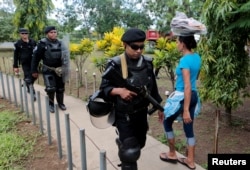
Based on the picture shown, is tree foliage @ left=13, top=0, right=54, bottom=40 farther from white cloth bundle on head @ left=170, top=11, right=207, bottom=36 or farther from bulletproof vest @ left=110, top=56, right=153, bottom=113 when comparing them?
bulletproof vest @ left=110, top=56, right=153, bottom=113

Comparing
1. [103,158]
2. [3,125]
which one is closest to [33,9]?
[3,125]

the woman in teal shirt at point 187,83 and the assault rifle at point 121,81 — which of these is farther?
the woman in teal shirt at point 187,83

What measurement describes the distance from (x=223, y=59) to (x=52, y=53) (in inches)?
127

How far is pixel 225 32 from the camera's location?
15.0 feet

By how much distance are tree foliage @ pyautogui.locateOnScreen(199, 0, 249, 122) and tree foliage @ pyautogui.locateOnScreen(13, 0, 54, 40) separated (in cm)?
899

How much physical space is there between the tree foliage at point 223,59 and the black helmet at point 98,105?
2.67 m

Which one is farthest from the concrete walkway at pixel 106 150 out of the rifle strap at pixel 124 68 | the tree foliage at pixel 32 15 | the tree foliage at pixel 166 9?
the tree foliage at pixel 166 9

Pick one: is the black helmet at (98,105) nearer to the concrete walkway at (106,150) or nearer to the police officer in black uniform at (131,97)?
the police officer in black uniform at (131,97)

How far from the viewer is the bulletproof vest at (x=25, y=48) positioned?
6683mm

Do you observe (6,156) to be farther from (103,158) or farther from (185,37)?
(185,37)

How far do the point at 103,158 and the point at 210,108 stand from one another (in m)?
4.94

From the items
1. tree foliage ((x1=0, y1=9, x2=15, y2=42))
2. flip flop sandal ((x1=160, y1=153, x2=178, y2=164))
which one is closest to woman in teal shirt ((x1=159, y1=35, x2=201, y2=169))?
flip flop sandal ((x1=160, y1=153, x2=178, y2=164))

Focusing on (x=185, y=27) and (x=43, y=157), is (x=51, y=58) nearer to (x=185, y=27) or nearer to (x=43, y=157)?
(x=43, y=157)

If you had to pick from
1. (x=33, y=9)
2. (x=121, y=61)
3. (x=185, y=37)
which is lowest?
(x=121, y=61)
